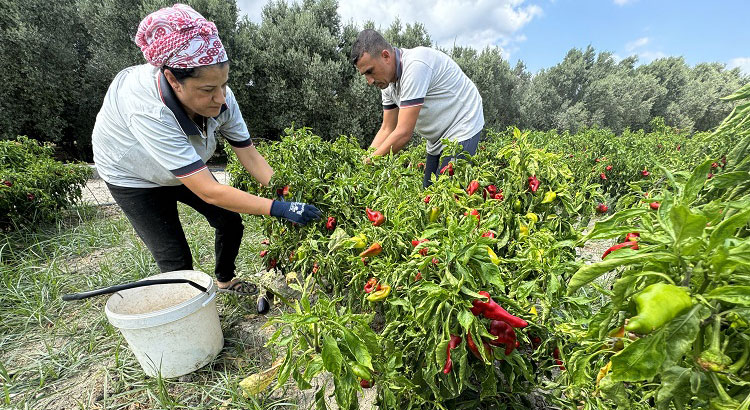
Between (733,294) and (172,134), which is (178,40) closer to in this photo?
(172,134)

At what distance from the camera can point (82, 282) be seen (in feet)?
9.82

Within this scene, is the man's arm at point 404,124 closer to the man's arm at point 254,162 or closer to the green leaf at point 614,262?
the man's arm at point 254,162

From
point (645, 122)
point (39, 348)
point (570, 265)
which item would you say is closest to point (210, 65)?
point (570, 265)

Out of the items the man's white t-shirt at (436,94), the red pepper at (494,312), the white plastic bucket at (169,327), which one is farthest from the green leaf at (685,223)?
the man's white t-shirt at (436,94)

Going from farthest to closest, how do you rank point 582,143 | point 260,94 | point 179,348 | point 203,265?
point 260,94, point 582,143, point 203,265, point 179,348

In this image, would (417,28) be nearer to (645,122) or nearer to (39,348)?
(39,348)

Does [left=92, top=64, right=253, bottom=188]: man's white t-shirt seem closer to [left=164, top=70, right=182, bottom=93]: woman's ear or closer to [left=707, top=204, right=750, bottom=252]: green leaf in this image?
[left=164, top=70, right=182, bottom=93]: woman's ear

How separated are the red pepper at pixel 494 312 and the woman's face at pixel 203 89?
1.48 meters

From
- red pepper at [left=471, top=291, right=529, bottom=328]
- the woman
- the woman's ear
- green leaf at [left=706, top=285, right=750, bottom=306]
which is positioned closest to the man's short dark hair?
the woman

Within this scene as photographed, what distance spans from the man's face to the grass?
6.24ft

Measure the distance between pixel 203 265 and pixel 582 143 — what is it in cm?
594

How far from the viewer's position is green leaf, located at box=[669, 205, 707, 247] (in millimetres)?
514

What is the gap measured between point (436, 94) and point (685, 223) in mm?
2274

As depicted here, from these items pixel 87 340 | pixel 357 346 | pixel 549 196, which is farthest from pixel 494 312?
pixel 87 340
